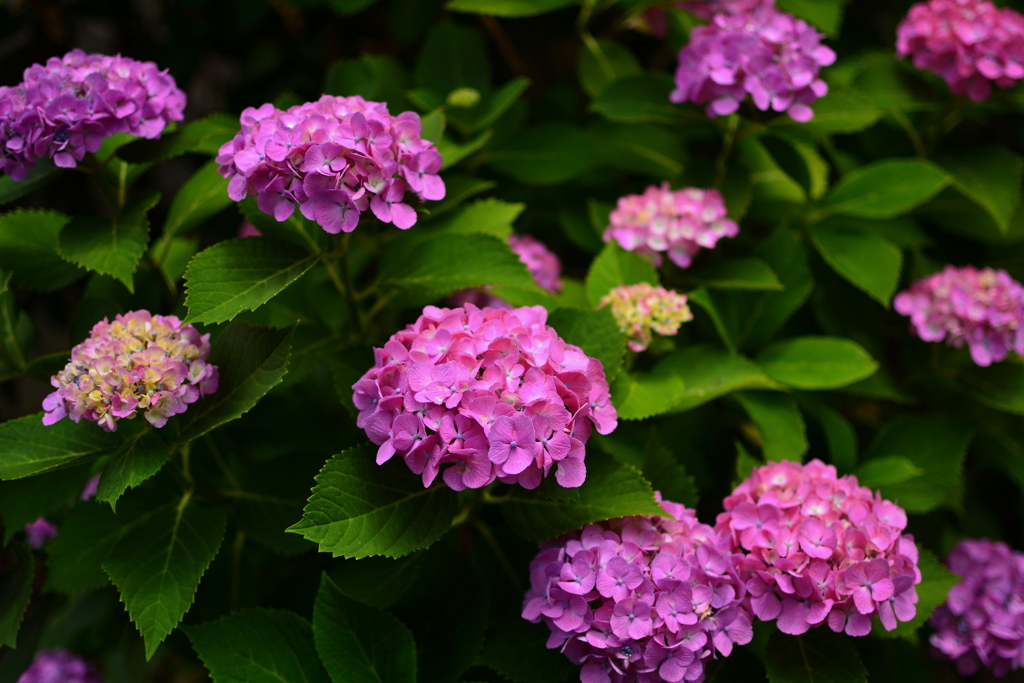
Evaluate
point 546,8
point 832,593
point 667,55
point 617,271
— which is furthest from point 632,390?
point 667,55

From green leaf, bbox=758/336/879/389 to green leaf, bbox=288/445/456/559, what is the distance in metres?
0.89

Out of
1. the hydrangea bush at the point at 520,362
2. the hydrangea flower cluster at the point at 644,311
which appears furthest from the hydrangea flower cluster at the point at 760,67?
the hydrangea flower cluster at the point at 644,311

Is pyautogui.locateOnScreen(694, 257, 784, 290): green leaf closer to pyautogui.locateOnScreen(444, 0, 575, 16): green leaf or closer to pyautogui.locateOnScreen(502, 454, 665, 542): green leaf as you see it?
pyautogui.locateOnScreen(502, 454, 665, 542): green leaf

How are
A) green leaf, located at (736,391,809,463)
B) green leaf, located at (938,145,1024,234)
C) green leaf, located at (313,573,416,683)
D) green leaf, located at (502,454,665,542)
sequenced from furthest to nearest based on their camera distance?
green leaf, located at (938,145,1024,234) → green leaf, located at (736,391,809,463) → green leaf, located at (313,573,416,683) → green leaf, located at (502,454,665,542)

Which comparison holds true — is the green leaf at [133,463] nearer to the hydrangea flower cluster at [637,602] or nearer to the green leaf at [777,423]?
the hydrangea flower cluster at [637,602]

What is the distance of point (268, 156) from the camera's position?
1.09 metres

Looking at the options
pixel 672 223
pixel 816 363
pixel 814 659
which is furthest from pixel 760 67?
pixel 814 659

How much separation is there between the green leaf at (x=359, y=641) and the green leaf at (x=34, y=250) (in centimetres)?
83

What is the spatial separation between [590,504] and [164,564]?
2.40 feet

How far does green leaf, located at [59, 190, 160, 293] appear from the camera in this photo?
127cm

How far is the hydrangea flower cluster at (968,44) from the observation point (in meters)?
1.77

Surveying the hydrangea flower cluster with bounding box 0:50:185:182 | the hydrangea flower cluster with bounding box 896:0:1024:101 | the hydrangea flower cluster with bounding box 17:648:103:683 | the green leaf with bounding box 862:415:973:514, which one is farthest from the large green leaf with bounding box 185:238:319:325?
the hydrangea flower cluster with bounding box 896:0:1024:101

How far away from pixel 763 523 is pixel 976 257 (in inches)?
60.1

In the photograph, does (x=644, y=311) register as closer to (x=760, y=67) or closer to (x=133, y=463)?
(x=760, y=67)
